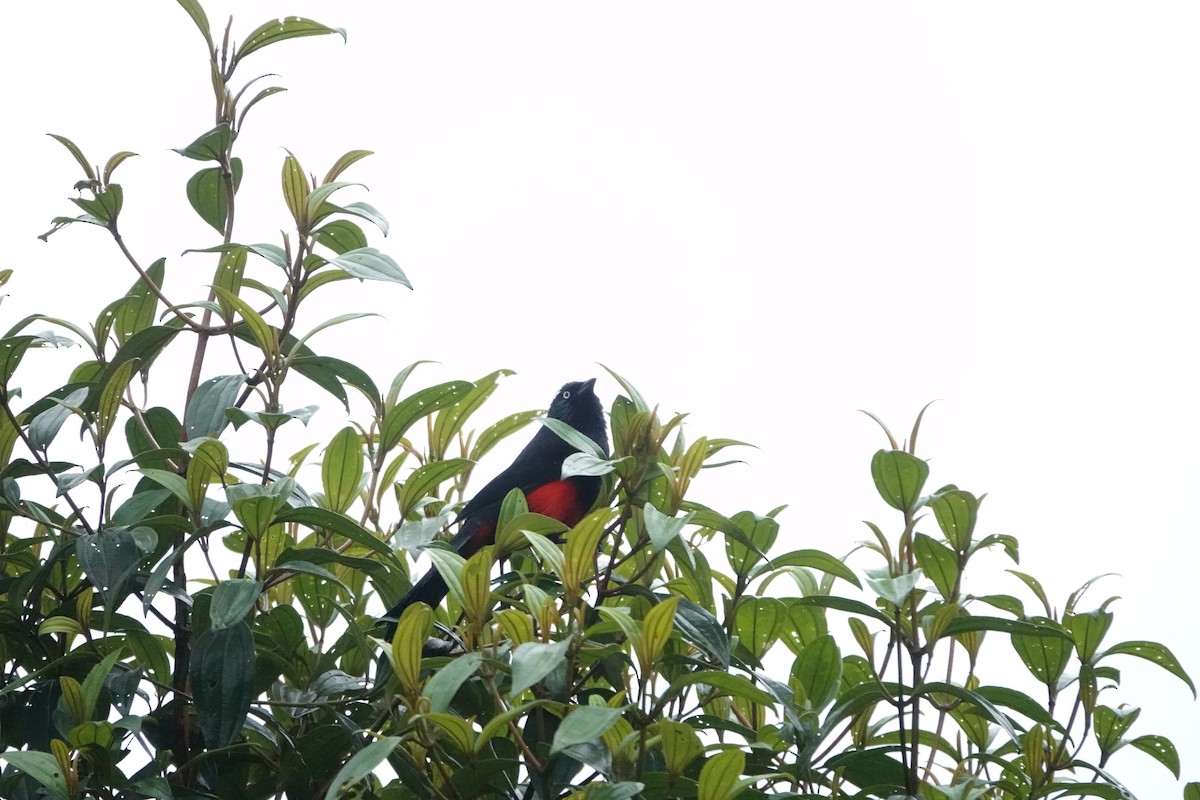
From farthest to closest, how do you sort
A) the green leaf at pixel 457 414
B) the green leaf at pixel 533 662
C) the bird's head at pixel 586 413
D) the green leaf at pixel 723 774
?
1. the bird's head at pixel 586 413
2. the green leaf at pixel 457 414
3. the green leaf at pixel 723 774
4. the green leaf at pixel 533 662

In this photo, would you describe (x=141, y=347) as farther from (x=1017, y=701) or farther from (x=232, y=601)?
(x=1017, y=701)

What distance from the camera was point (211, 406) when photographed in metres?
1.36

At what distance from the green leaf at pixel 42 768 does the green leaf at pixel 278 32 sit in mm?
927

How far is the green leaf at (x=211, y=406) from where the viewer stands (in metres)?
1.34

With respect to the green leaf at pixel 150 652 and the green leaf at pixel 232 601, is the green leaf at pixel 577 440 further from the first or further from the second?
Result: the green leaf at pixel 150 652

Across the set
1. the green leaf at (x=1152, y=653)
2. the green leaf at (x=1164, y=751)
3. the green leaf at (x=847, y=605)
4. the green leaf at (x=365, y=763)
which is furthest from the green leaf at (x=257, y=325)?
the green leaf at (x=1164, y=751)

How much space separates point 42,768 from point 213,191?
0.78 meters

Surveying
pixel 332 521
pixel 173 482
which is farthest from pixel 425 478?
pixel 173 482

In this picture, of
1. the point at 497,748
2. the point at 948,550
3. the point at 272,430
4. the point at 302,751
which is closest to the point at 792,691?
the point at 948,550

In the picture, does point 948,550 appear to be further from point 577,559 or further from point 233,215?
point 233,215

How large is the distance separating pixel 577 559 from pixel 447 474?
41 cm

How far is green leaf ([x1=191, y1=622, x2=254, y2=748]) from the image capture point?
3.77 feet

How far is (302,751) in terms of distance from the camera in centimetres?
123

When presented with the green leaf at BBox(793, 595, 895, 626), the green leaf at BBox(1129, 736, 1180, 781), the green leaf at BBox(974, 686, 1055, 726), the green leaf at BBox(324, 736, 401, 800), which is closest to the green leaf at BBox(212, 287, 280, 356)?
the green leaf at BBox(324, 736, 401, 800)
